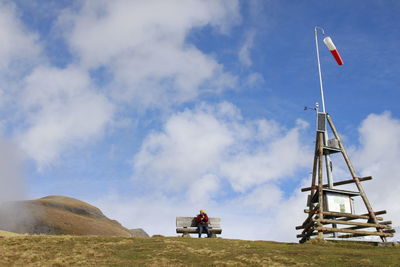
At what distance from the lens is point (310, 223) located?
27641mm

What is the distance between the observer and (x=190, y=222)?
28.2 metres

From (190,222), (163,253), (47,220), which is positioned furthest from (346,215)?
(47,220)

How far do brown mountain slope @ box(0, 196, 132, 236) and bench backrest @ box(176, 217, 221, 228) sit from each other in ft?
234

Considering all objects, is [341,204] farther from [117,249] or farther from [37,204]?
[37,204]

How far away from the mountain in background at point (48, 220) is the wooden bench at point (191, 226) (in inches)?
2825

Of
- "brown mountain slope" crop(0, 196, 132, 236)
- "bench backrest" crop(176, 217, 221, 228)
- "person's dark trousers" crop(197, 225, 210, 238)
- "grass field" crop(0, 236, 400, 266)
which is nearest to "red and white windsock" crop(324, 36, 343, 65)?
"grass field" crop(0, 236, 400, 266)

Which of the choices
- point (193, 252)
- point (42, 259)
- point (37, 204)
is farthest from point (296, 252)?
point (37, 204)

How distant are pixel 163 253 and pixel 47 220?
86.7 meters

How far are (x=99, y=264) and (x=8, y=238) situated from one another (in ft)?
28.7

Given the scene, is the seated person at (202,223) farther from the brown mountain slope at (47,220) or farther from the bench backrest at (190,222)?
the brown mountain slope at (47,220)

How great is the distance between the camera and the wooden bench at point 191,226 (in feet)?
91.2

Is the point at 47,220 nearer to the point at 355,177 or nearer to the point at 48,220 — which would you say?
the point at 48,220

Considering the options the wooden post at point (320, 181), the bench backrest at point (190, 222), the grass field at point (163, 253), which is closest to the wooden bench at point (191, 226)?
the bench backrest at point (190, 222)

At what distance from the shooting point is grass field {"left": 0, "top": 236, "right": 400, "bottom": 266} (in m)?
18.0
